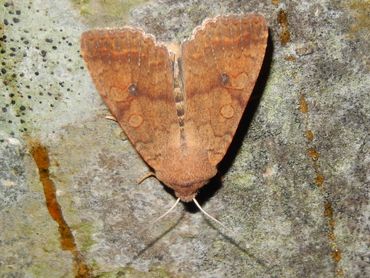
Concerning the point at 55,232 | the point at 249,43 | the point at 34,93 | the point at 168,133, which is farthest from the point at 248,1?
the point at 55,232

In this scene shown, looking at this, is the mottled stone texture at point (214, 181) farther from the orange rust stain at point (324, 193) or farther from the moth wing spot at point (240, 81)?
the moth wing spot at point (240, 81)

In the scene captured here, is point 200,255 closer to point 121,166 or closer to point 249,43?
point 121,166

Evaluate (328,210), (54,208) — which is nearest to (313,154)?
(328,210)

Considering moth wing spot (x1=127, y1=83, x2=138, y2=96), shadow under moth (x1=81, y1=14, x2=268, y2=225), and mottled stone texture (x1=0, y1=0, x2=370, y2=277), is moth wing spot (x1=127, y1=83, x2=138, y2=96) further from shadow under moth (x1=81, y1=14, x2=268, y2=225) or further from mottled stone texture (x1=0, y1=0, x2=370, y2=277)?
mottled stone texture (x1=0, y1=0, x2=370, y2=277)

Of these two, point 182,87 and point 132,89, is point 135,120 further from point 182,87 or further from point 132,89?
point 182,87

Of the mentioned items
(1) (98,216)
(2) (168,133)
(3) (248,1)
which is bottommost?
(1) (98,216)

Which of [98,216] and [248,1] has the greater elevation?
[248,1]

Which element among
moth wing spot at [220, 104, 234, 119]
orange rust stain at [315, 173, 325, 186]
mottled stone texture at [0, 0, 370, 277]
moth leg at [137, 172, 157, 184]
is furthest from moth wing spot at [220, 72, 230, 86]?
orange rust stain at [315, 173, 325, 186]
